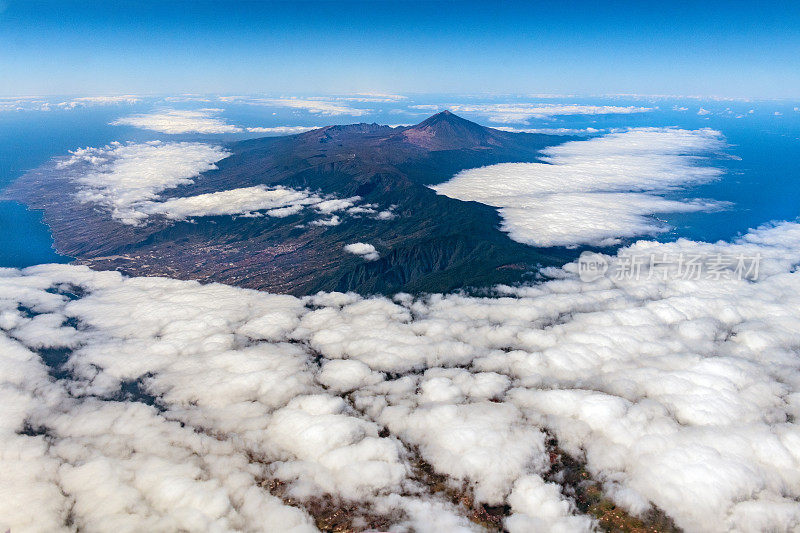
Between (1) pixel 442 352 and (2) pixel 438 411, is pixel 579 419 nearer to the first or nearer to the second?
(2) pixel 438 411

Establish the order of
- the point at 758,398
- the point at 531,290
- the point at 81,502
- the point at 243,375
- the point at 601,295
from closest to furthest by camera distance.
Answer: the point at 81,502 → the point at 758,398 → the point at 243,375 → the point at 601,295 → the point at 531,290

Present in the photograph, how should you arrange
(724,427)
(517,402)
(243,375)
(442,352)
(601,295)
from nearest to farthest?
1. (724,427)
2. (517,402)
3. (243,375)
4. (442,352)
5. (601,295)

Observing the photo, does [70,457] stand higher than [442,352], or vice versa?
[442,352]

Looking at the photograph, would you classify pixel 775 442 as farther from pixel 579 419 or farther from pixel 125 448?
pixel 125 448

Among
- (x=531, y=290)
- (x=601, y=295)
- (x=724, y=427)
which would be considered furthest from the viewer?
(x=531, y=290)

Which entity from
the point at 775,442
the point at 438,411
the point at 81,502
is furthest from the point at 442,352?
the point at 81,502

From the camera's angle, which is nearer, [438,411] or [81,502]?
[81,502]

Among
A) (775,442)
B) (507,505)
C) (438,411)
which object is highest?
(775,442)

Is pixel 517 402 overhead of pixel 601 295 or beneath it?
beneath

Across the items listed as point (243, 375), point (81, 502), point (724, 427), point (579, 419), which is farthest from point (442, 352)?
point (81, 502)
